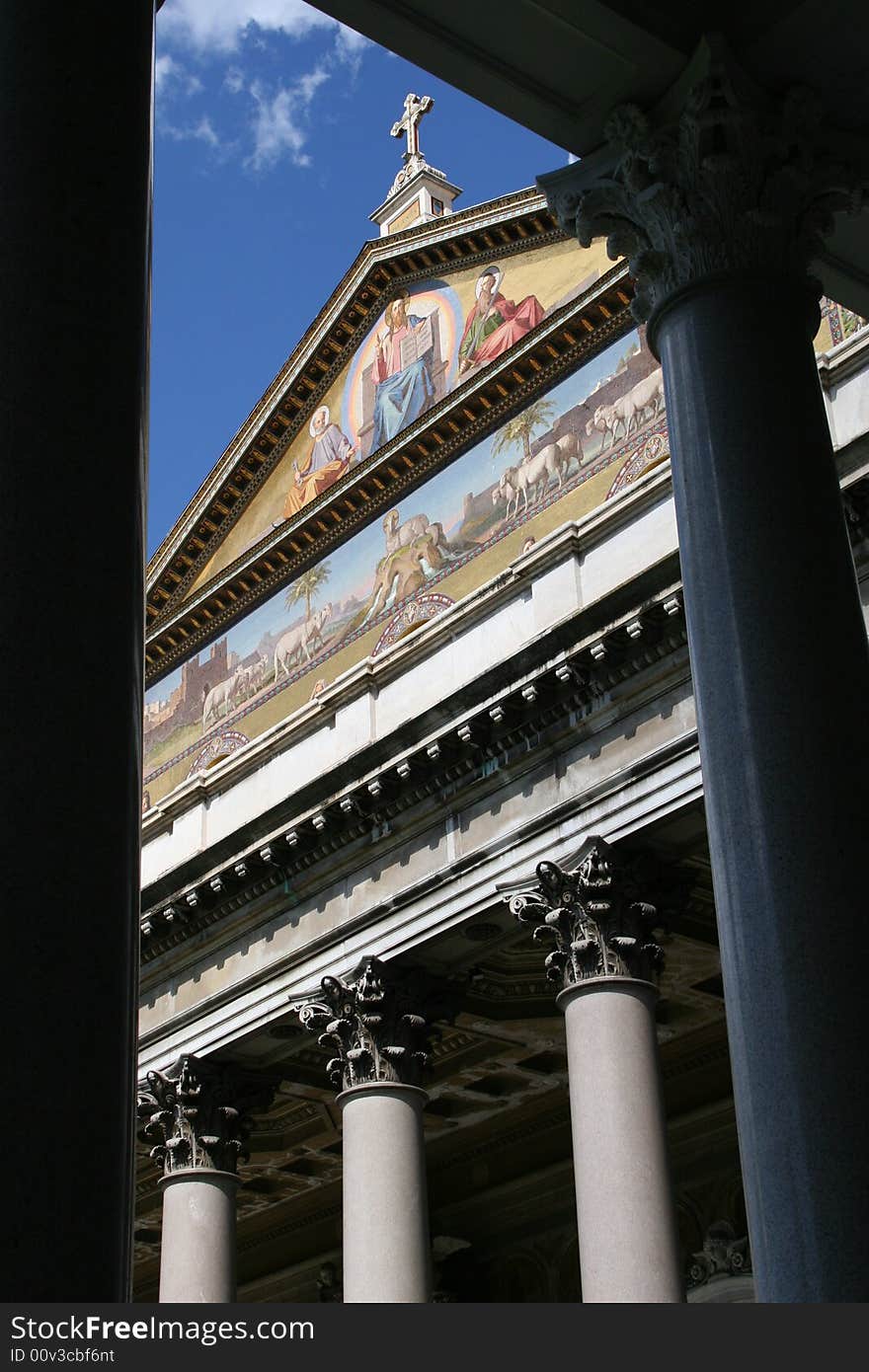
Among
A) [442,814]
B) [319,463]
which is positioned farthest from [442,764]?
[319,463]

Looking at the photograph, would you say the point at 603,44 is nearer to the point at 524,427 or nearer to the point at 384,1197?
the point at 384,1197

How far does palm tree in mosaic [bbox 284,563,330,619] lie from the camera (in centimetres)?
1833

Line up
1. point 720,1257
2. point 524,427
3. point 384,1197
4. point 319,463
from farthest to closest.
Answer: point 319,463, point 524,427, point 720,1257, point 384,1197

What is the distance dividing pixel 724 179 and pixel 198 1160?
34.3 feet

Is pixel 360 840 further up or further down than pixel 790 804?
further up

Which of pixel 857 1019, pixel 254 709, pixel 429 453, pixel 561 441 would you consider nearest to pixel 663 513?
pixel 561 441

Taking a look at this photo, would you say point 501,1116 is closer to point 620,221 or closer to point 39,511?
point 620,221

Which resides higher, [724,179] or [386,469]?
[386,469]

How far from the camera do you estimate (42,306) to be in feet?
11.4

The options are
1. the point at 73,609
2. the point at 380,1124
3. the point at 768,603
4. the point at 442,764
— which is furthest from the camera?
the point at 442,764

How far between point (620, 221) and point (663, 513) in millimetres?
7283

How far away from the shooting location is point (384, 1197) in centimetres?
1195

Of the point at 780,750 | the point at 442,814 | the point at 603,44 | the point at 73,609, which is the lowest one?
the point at 73,609

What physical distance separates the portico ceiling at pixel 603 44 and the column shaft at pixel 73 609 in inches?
64.8
